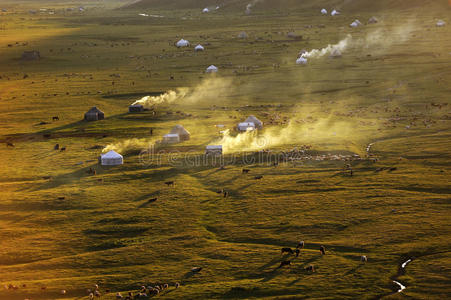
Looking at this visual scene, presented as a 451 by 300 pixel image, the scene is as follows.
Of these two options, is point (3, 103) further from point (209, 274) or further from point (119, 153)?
point (209, 274)

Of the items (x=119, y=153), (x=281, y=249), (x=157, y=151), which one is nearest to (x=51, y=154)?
(x=119, y=153)

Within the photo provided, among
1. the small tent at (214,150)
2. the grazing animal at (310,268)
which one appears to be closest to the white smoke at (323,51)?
the small tent at (214,150)

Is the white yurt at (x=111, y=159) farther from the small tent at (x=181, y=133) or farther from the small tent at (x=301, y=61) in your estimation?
the small tent at (x=301, y=61)

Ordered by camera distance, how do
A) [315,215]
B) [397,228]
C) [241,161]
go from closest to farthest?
1. [397,228]
2. [315,215]
3. [241,161]

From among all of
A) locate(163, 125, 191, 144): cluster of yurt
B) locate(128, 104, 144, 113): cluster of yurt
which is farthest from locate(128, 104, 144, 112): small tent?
locate(163, 125, 191, 144): cluster of yurt

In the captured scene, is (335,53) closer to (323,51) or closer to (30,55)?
(323,51)

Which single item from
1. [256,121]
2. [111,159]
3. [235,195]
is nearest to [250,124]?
[256,121]
